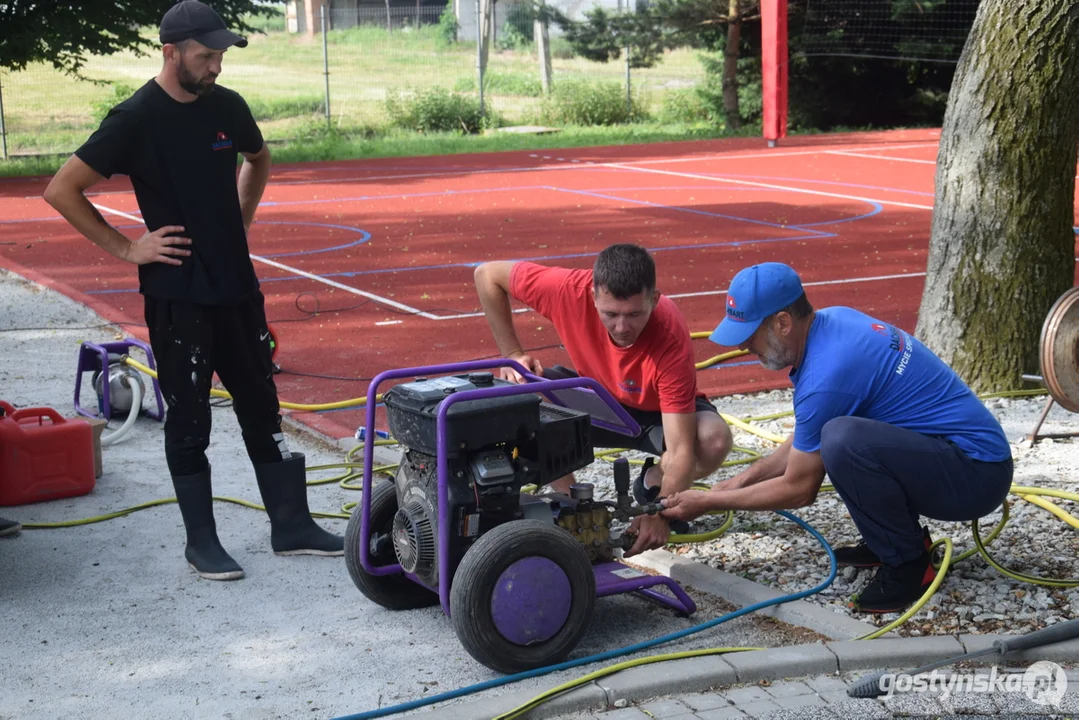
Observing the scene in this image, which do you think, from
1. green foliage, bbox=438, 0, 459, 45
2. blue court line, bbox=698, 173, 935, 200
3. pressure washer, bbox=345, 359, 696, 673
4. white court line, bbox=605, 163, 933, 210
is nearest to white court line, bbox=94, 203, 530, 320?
pressure washer, bbox=345, 359, 696, 673

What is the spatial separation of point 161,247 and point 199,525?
3.52 feet

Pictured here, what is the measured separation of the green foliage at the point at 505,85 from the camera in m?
35.3

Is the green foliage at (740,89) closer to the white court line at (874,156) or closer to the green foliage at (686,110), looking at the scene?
the green foliage at (686,110)

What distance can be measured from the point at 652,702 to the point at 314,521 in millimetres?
1991

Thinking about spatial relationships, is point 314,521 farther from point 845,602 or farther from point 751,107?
point 751,107

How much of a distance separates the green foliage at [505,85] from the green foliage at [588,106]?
8.71ft

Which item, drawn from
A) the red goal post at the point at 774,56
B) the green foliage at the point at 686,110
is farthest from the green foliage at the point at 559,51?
the red goal post at the point at 774,56

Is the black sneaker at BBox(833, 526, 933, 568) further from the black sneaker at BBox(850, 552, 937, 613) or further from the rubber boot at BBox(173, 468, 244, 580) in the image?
the rubber boot at BBox(173, 468, 244, 580)

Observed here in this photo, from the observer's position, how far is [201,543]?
4.83 meters

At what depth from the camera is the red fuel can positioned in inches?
217

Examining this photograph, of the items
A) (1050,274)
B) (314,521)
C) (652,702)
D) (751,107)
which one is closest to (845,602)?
(652,702)

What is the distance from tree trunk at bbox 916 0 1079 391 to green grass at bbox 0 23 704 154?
76.9ft

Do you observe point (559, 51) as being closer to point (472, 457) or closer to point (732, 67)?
point (732, 67)

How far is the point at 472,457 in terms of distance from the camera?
3918mm
